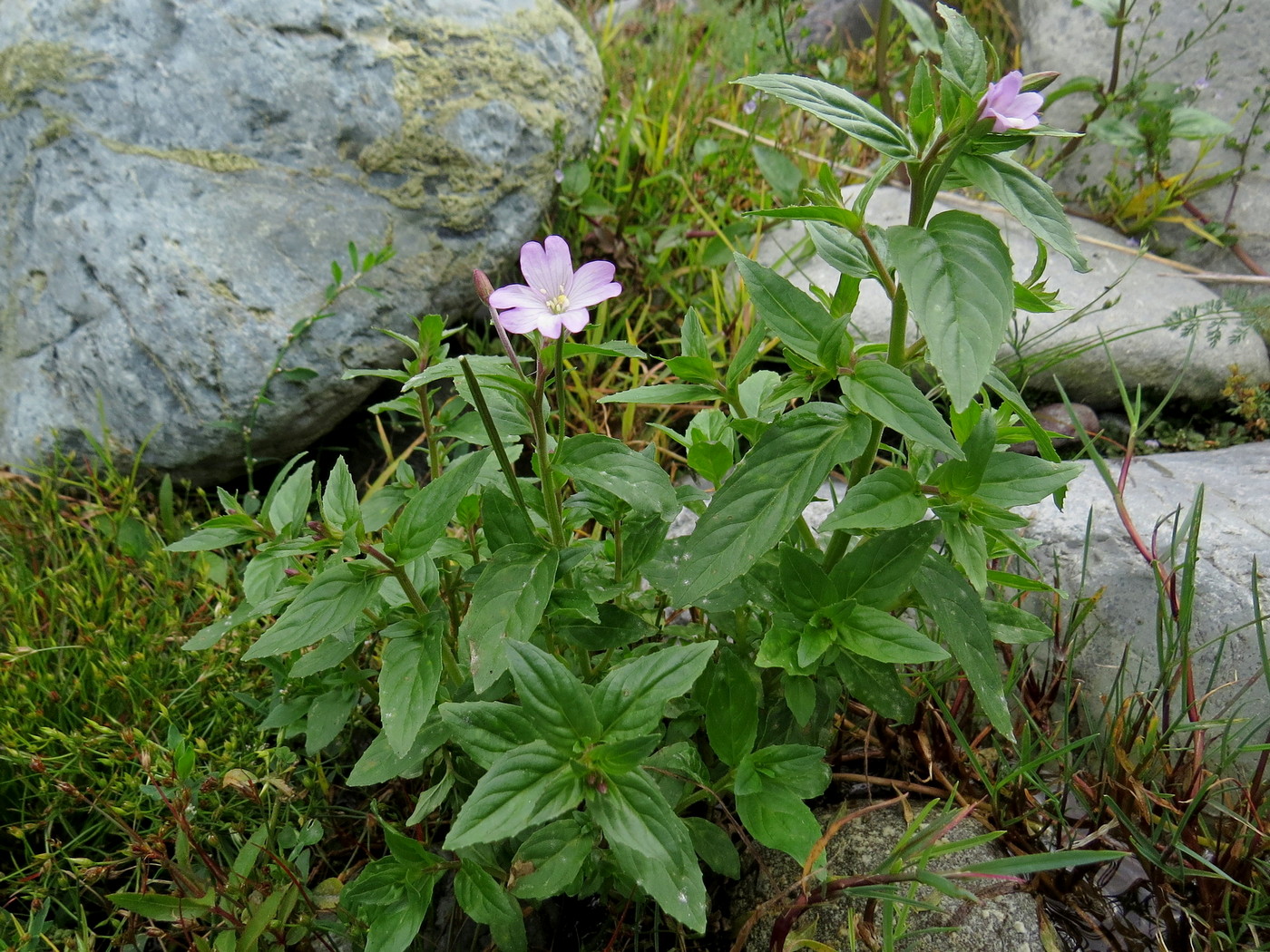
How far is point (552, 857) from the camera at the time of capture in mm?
1391

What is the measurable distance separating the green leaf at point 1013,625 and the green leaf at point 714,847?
2.00ft

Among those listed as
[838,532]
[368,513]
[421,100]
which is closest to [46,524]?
[368,513]

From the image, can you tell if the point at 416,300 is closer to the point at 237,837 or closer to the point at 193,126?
the point at 193,126

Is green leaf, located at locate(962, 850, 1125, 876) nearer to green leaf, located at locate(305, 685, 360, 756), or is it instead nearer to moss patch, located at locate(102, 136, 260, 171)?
green leaf, located at locate(305, 685, 360, 756)

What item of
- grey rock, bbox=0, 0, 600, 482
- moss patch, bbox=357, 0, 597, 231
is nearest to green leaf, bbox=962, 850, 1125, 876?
grey rock, bbox=0, 0, 600, 482

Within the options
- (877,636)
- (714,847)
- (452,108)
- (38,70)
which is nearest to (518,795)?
(714,847)

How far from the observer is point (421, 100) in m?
2.92

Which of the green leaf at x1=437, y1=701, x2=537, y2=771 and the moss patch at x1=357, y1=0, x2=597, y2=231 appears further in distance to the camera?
the moss patch at x1=357, y1=0, x2=597, y2=231

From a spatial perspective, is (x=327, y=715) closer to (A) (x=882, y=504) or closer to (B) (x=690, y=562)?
(B) (x=690, y=562)

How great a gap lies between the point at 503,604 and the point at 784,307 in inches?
25.5

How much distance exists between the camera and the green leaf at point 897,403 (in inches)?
47.5

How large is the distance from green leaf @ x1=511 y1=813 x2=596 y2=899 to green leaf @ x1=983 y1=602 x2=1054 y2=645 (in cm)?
81

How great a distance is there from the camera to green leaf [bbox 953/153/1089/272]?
1130 mm

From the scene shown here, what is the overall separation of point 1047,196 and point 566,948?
5.34 ft
